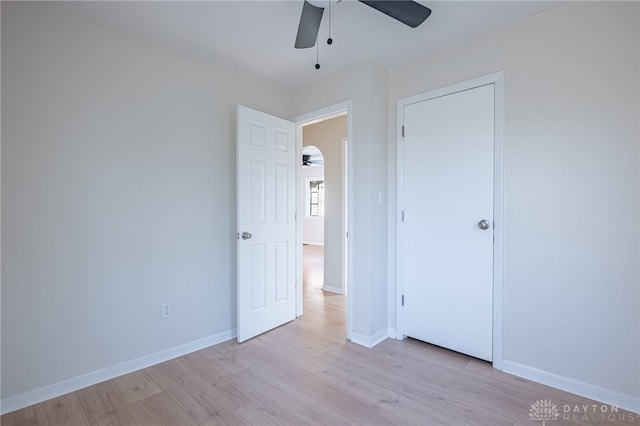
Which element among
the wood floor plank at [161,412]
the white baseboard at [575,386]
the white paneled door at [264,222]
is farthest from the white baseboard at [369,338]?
the wood floor plank at [161,412]

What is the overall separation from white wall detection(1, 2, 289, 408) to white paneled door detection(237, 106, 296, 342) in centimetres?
22

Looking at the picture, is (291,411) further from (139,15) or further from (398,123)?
(139,15)

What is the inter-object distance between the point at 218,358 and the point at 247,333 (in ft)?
1.12

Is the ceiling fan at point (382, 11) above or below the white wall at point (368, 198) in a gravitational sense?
above

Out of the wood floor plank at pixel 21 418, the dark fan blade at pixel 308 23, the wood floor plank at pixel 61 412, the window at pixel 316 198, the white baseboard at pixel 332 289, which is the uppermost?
the dark fan blade at pixel 308 23

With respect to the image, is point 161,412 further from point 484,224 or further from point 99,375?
point 484,224

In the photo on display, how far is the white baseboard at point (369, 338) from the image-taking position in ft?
8.34

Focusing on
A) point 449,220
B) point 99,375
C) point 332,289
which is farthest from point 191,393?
point 332,289

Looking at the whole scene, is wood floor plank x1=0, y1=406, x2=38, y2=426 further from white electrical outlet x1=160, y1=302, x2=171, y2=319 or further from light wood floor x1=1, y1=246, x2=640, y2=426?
white electrical outlet x1=160, y1=302, x2=171, y2=319

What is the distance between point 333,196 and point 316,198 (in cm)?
555

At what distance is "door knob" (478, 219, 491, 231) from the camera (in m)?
2.20

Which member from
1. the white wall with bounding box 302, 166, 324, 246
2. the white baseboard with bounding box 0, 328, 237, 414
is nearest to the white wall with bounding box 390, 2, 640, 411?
the white baseboard with bounding box 0, 328, 237, 414

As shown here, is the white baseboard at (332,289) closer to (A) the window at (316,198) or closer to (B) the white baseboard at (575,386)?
(B) the white baseboard at (575,386)

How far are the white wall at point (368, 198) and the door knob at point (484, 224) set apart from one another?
2.56 ft
